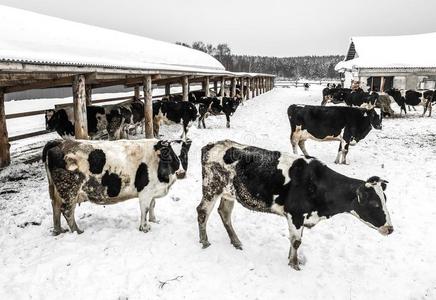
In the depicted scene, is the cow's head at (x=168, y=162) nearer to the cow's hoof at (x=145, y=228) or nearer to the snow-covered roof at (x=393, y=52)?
the cow's hoof at (x=145, y=228)

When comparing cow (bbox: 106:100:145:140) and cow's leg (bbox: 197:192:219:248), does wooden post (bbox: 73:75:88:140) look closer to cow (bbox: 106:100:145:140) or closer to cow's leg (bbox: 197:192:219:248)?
cow (bbox: 106:100:145:140)

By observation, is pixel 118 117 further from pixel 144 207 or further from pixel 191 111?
pixel 144 207

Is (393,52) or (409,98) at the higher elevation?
(393,52)

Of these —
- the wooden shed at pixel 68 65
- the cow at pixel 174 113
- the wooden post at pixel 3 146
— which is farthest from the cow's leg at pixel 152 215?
the cow at pixel 174 113

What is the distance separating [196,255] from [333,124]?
6.63 m

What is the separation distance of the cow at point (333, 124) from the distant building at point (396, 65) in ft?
65.8

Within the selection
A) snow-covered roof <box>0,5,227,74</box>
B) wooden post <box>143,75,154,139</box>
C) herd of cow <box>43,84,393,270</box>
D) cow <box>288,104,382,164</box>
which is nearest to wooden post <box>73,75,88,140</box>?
snow-covered roof <box>0,5,227,74</box>

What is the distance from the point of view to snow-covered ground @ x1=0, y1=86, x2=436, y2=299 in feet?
13.4

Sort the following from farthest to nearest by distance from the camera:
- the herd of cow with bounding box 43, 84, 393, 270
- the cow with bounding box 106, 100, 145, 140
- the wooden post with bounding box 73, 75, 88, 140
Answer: the cow with bounding box 106, 100, 145, 140 → the wooden post with bounding box 73, 75, 88, 140 → the herd of cow with bounding box 43, 84, 393, 270

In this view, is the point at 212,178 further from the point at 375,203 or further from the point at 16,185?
the point at 16,185

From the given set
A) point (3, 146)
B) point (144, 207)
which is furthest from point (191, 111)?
point (144, 207)

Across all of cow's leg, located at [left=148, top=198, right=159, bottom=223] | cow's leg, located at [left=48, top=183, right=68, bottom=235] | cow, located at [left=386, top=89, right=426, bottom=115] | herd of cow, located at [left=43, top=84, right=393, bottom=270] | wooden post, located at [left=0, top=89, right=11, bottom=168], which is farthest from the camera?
cow, located at [left=386, top=89, right=426, bottom=115]

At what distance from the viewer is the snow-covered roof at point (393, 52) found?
93.7 ft

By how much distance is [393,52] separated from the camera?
31.9 m
